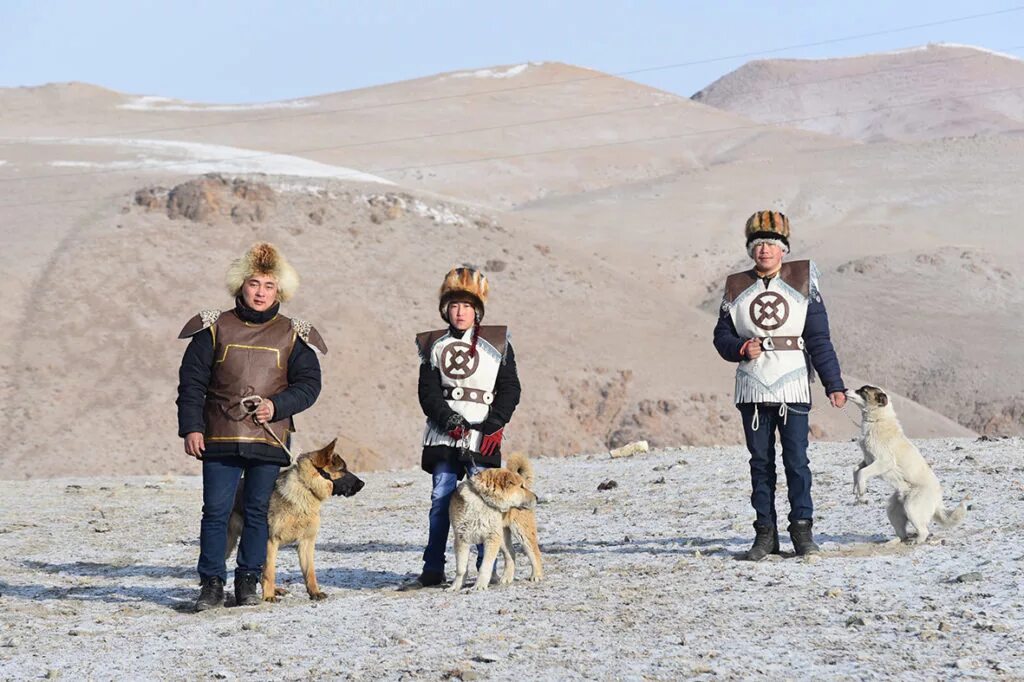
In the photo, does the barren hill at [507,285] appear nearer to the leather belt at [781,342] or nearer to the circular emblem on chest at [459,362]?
the circular emblem on chest at [459,362]

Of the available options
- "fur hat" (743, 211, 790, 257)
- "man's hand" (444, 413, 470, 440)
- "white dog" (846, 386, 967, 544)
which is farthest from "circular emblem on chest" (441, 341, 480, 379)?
"white dog" (846, 386, 967, 544)

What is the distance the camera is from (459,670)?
5973 mm

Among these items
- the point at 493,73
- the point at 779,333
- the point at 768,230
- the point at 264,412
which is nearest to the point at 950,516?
the point at 779,333

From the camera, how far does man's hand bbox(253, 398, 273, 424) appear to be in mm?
7605

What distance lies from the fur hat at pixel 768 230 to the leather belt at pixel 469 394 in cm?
184

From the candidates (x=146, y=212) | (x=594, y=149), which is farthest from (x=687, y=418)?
(x=594, y=149)

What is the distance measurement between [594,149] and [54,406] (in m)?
63.6

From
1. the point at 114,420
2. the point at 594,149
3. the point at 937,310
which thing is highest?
the point at 594,149

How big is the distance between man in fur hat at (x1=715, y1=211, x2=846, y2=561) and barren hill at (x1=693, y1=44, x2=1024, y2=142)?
147781 mm

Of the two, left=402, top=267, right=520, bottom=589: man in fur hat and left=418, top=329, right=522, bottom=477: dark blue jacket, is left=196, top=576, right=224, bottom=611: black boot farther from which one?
left=418, top=329, right=522, bottom=477: dark blue jacket

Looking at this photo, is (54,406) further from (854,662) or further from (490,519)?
(854,662)

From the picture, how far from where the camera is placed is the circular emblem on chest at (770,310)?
8352 mm

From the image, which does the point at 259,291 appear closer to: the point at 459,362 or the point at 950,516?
the point at 459,362

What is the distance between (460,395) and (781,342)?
1993 mm
